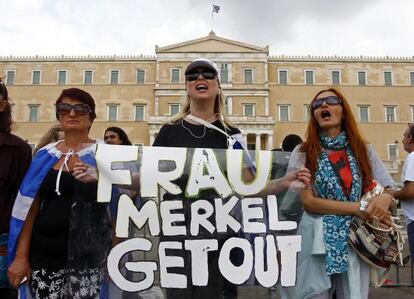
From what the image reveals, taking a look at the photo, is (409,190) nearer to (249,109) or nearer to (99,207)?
(99,207)

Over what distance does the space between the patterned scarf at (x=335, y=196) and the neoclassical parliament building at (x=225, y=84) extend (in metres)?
34.2

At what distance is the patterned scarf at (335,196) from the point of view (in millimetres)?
2105

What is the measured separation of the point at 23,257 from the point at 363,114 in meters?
38.2

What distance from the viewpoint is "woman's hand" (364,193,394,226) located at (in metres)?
2.11

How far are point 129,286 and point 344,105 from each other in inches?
57.4

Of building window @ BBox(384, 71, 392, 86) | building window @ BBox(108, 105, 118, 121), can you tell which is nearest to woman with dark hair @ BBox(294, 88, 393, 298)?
building window @ BBox(108, 105, 118, 121)

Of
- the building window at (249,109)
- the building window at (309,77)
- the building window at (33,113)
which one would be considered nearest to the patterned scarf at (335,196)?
the building window at (249,109)

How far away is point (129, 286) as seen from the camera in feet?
6.86

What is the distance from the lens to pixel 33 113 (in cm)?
3728

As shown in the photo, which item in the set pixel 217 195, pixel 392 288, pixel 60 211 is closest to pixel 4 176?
pixel 60 211

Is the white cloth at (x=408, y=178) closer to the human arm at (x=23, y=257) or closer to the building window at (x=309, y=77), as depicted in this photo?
the human arm at (x=23, y=257)

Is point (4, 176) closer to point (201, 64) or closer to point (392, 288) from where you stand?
point (201, 64)

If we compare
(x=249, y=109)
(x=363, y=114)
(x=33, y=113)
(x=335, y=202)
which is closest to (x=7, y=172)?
(x=335, y=202)

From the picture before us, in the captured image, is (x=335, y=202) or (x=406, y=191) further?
(x=406, y=191)
